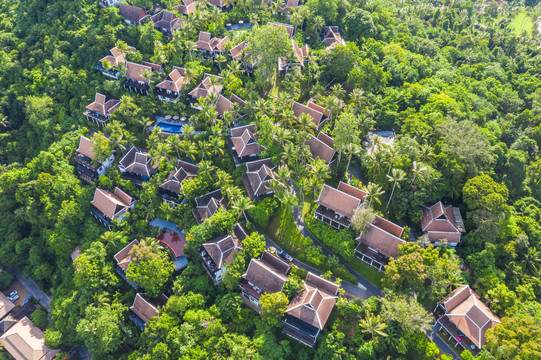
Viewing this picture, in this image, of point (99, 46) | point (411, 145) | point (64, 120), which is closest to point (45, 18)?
point (99, 46)

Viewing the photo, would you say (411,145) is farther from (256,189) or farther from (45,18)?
(45,18)

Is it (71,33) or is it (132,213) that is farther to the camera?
(71,33)

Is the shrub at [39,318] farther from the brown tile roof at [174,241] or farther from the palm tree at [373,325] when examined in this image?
the palm tree at [373,325]

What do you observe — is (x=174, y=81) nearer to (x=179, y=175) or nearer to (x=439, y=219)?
(x=179, y=175)

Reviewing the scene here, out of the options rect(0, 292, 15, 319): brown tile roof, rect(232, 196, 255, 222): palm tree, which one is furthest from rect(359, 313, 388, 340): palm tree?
rect(0, 292, 15, 319): brown tile roof

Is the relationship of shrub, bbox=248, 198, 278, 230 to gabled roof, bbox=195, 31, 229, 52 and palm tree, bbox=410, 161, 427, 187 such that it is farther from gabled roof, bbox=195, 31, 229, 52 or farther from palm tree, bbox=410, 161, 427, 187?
gabled roof, bbox=195, 31, 229, 52

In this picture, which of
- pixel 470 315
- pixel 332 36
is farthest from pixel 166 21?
pixel 470 315

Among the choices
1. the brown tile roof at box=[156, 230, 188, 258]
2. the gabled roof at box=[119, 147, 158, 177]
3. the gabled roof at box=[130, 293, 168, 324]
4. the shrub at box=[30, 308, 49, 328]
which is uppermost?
the gabled roof at box=[119, 147, 158, 177]
